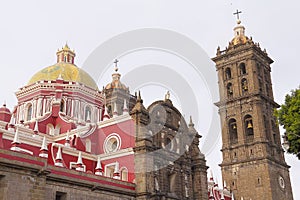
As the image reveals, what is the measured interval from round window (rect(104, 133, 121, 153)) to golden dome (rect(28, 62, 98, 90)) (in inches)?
401

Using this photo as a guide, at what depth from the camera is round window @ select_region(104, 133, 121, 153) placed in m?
30.4

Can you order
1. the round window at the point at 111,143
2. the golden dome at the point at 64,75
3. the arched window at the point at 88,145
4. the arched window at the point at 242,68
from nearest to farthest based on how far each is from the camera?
the round window at the point at 111,143, the arched window at the point at 88,145, the golden dome at the point at 64,75, the arched window at the point at 242,68

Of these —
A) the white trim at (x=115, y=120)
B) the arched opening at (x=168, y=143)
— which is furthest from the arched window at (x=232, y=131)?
the white trim at (x=115, y=120)

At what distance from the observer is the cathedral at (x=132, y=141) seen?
23.3 meters

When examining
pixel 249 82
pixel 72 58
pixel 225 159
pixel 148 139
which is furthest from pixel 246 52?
pixel 148 139

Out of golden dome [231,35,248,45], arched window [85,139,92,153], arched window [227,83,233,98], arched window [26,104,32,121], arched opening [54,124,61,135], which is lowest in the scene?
arched window [85,139,92,153]

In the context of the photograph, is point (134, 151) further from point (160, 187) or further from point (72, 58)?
point (72, 58)

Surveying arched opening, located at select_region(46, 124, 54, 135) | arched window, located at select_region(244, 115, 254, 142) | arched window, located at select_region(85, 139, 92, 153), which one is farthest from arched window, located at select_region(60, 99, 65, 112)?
arched window, located at select_region(244, 115, 254, 142)

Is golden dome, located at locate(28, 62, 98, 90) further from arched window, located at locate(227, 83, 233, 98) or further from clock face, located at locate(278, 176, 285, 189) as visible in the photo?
clock face, located at locate(278, 176, 285, 189)

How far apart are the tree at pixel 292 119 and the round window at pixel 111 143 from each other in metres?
15.2

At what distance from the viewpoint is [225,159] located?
154ft

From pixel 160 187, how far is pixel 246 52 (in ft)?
85.6

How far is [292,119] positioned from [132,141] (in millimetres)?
14317

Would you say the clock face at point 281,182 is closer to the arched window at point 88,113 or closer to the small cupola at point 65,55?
the arched window at point 88,113
